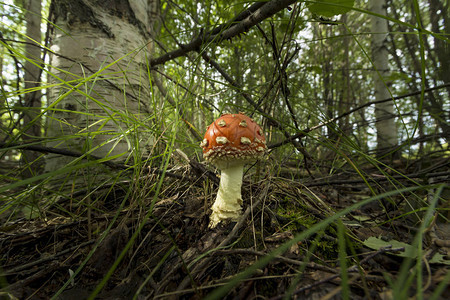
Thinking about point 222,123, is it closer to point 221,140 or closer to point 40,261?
point 221,140

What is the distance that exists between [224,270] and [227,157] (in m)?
0.65

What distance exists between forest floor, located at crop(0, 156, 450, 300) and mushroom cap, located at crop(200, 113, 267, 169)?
0.34 metres

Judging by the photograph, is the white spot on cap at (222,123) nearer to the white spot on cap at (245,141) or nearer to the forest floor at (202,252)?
the white spot on cap at (245,141)

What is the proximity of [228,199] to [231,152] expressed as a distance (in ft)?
1.11

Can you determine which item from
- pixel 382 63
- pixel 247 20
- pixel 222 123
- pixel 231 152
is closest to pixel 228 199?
pixel 231 152

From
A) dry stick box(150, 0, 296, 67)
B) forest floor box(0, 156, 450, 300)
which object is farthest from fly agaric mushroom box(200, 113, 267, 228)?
dry stick box(150, 0, 296, 67)

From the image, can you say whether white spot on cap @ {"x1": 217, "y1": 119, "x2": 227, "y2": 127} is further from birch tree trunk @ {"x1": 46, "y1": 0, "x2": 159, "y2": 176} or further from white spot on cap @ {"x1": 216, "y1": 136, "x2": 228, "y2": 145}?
birch tree trunk @ {"x1": 46, "y1": 0, "x2": 159, "y2": 176}

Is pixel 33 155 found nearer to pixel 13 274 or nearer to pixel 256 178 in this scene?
pixel 13 274

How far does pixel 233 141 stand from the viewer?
1.32 m

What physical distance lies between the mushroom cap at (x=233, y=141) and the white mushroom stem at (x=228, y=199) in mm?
83

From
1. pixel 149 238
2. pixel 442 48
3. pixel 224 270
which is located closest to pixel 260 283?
pixel 224 270

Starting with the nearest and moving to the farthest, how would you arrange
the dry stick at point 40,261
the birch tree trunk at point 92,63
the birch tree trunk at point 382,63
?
1. the dry stick at point 40,261
2. the birch tree trunk at point 92,63
3. the birch tree trunk at point 382,63

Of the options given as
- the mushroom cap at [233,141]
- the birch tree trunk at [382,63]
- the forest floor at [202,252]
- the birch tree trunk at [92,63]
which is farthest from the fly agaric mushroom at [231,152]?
the birch tree trunk at [382,63]

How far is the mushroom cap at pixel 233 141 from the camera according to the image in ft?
4.31
